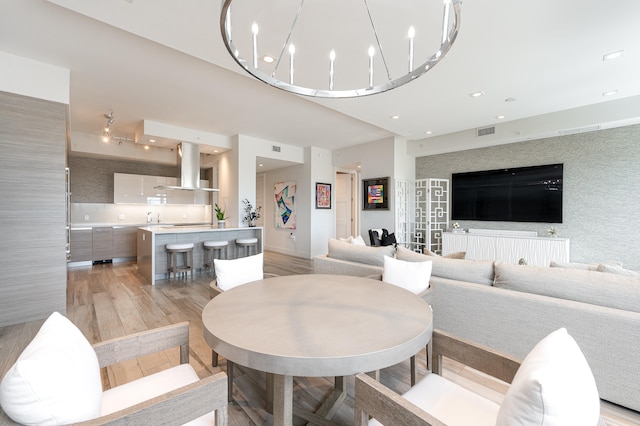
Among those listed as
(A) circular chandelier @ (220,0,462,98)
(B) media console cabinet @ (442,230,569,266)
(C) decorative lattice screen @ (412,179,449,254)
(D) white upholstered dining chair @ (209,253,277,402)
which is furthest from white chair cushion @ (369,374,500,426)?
(C) decorative lattice screen @ (412,179,449,254)

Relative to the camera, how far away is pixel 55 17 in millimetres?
2443

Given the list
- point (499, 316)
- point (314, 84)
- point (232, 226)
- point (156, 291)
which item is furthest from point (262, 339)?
point (232, 226)

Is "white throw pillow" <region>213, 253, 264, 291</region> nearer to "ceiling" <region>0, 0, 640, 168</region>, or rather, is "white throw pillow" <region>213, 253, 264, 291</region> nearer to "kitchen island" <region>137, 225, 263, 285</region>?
"ceiling" <region>0, 0, 640, 168</region>

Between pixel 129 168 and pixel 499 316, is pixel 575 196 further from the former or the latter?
pixel 129 168

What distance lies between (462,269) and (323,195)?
5172 mm

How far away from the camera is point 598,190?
4.57 meters

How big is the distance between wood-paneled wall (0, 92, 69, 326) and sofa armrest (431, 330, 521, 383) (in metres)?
3.95

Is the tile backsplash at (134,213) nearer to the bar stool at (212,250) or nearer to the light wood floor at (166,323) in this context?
the light wood floor at (166,323)

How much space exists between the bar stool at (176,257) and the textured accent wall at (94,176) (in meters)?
3.39

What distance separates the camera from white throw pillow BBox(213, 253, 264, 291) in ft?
6.94

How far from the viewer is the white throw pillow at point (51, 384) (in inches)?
27.1

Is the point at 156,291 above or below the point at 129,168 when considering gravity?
below

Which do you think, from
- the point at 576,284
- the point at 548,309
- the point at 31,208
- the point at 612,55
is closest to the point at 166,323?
the point at 31,208

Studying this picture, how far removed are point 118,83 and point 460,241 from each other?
6383 millimetres
